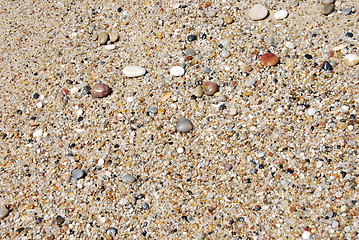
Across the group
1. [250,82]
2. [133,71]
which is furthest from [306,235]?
[133,71]

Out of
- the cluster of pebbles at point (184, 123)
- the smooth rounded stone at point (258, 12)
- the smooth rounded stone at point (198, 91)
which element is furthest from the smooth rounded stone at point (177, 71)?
the smooth rounded stone at point (258, 12)

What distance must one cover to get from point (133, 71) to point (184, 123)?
62 cm

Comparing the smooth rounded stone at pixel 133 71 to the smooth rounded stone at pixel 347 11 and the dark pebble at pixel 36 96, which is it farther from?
the smooth rounded stone at pixel 347 11

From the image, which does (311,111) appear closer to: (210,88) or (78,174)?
(210,88)

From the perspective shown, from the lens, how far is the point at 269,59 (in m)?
2.83

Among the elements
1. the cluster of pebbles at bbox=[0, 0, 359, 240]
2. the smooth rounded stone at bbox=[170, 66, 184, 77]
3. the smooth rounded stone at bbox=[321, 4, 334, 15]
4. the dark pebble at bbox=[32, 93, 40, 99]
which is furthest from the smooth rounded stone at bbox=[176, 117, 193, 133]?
the smooth rounded stone at bbox=[321, 4, 334, 15]

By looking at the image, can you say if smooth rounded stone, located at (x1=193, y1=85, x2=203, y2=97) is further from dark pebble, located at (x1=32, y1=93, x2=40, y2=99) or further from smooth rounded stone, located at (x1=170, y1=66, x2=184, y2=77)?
dark pebble, located at (x1=32, y1=93, x2=40, y2=99)

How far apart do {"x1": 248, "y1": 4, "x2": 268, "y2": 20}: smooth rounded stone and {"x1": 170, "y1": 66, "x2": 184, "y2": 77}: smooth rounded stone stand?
751 millimetres

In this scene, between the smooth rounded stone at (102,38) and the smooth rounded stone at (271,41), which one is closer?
the smooth rounded stone at (271,41)

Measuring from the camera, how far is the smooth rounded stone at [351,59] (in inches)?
106

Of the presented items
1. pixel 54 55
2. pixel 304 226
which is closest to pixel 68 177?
pixel 54 55

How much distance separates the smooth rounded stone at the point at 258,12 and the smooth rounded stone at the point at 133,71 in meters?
0.98

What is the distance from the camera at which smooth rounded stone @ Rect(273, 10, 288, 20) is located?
3.08 m

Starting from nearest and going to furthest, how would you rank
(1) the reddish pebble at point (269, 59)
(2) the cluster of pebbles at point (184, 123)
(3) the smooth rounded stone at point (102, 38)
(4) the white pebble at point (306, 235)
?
(4) the white pebble at point (306, 235) → (2) the cluster of pebbles at point (184, 123) → (1) the reddish pebble at point (269, 59) → (3) the smooth rounded stone at point (102, 38)
